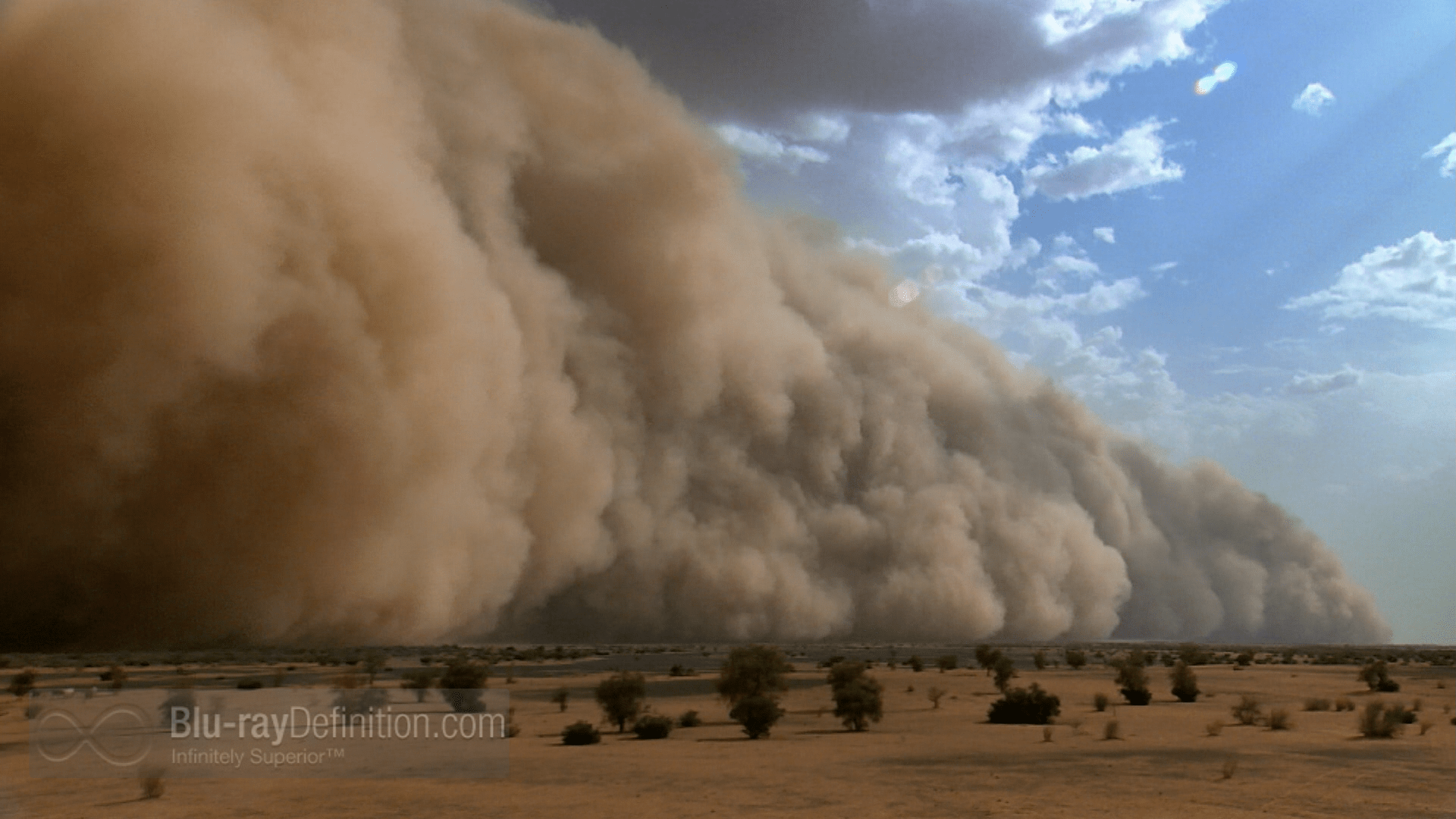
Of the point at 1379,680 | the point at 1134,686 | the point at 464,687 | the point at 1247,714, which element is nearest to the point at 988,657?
the point at 1134,686

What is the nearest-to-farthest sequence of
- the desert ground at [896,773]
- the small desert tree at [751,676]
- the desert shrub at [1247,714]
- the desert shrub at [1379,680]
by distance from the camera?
the desert ground at [896,773] → the desert shrub at [1247,714] → the small desert tree at [751,676] → the desert shrub at [1379,680]

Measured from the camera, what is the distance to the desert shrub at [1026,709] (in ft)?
45.7

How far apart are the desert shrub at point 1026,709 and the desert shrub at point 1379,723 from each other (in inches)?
146

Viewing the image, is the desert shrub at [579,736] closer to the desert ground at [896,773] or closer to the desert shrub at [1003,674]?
the desert ground at [896,773]

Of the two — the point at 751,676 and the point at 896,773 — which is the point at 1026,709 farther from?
the point at 896,773

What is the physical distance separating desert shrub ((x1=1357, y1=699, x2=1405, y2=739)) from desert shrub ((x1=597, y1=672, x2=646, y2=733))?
29.5ft

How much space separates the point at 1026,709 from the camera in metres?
14.0

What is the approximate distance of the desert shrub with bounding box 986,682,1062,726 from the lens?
549 inches

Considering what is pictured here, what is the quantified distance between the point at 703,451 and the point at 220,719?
39.8 meters

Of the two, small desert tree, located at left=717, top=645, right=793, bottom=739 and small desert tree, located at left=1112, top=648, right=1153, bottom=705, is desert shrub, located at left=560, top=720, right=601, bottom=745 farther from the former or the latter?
small desert tree, located at left=1112, top=648, right=1153, bottom=705

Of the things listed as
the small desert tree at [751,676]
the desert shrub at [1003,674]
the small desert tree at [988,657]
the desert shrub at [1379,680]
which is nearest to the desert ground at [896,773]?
the small desert tree at [751,676]

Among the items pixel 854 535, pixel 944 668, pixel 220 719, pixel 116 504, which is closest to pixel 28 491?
pixel 116 504

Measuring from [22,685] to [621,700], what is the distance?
35.7 feet

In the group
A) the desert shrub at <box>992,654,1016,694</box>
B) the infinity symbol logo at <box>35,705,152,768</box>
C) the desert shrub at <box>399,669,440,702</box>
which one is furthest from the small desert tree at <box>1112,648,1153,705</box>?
the infinity symbol logo at <box>35,705,152,768</box>
